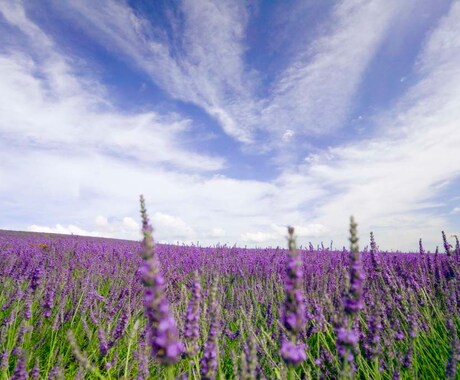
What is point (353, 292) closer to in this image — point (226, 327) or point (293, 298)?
point (293, 298)

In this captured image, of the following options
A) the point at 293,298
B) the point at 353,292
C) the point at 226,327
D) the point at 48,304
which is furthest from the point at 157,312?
the point at 48,304

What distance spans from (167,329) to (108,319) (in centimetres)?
288

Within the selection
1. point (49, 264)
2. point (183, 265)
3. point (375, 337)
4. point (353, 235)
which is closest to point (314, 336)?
point (375, 337)

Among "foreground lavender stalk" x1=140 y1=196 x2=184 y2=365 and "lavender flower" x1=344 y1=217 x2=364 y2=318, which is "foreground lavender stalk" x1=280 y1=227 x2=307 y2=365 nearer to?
"lavender flower" x1=344 y1=217 x2=364 y2=318

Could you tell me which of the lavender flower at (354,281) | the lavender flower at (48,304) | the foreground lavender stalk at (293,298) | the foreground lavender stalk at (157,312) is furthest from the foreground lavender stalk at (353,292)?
the lavender flower at (48,304)

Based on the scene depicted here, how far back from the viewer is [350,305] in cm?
129

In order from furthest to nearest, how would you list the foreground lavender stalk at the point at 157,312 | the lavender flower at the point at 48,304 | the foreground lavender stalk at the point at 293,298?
1. the lavender flower at the point at 48,304
2. the foreground lavender stalk at the point at 293,298
3. the foreground lavender stalk at the point at 157,312

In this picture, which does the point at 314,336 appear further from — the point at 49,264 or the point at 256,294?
the point at 49,264

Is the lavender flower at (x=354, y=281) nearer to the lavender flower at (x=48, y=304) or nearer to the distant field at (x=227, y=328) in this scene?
the distant field at (x=227, y=328)

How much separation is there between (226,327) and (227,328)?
1cm

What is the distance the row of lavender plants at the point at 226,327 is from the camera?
4.10 ft

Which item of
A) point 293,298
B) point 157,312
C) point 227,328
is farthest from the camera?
point 227,328

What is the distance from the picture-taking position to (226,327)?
3621 millimetres

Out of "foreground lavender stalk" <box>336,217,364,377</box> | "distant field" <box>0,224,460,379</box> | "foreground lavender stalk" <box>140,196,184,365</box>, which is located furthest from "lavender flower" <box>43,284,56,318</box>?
"foreground lavender stalk" <box>336,217,364,377</box>
